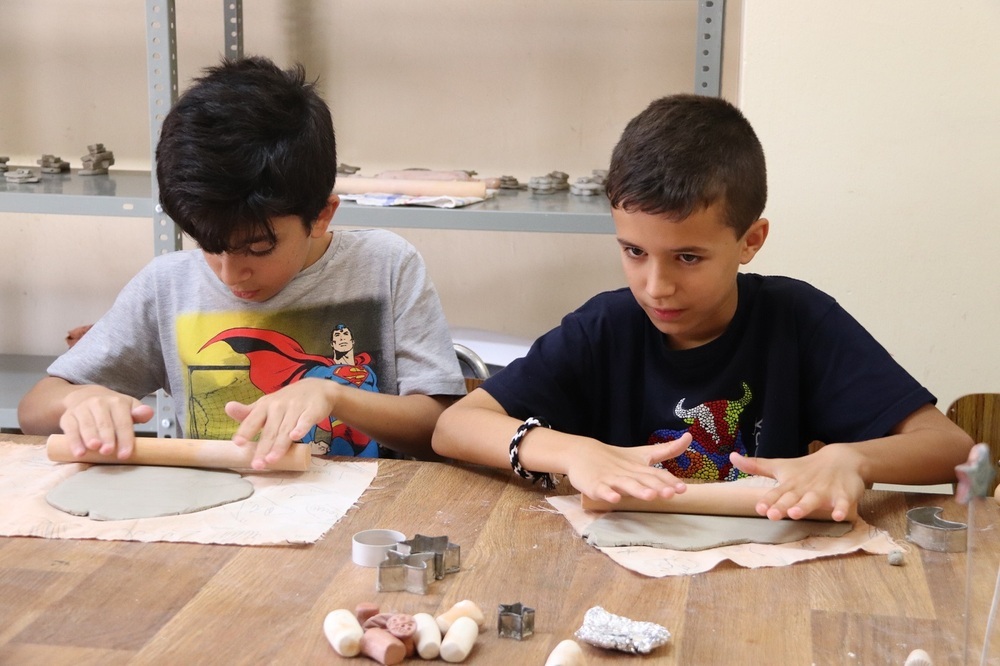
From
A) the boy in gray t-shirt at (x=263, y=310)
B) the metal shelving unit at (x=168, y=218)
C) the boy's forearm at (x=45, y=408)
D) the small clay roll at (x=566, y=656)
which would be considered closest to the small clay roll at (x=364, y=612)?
the small clay roll at (x=566, y=656)

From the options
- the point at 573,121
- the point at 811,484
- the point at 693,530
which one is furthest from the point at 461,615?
the point at 573,121

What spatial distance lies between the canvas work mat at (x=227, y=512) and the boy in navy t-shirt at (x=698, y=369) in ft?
0.51

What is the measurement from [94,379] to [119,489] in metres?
0.35

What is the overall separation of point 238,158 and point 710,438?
1.99ft

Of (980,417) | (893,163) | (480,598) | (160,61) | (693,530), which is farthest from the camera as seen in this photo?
(160,61)

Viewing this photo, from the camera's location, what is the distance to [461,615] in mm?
722

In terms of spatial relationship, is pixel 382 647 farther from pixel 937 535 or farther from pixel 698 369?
pixel 698 369

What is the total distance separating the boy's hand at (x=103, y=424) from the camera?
3.44 feet

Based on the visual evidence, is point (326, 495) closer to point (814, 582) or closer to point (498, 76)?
point (814, 582)

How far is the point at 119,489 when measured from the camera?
100 centimetres

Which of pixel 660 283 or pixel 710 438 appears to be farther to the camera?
pixel 710 438

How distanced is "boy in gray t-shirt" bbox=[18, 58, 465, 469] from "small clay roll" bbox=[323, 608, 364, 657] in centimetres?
38

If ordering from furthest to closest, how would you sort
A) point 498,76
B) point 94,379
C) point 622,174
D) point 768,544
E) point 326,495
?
point 498,76 → point 94,379 → point 622,174 → point 326,495 → point 768,544

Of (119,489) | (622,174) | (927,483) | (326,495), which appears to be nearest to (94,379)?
(119,489)
